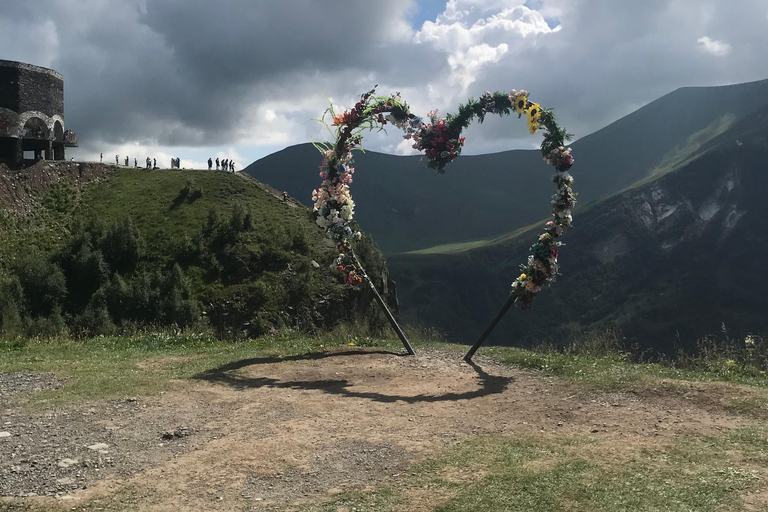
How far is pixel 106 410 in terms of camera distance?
9.07m

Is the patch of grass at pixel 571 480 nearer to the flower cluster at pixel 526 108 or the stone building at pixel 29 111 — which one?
the flower cluster at pixel 526 108

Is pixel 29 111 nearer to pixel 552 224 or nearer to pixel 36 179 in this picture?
pixel 36 179

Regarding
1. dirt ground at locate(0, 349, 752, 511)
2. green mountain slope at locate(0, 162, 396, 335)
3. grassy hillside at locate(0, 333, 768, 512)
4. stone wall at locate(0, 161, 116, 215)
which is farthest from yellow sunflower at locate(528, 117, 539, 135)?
stone wall at locate(0, 161, 116, 215)

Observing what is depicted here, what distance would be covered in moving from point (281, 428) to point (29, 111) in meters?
44.0

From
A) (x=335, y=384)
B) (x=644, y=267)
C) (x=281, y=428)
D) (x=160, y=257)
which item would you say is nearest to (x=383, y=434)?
(x=281, y=428)

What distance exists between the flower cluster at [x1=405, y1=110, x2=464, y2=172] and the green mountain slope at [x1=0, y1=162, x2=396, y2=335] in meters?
13.1

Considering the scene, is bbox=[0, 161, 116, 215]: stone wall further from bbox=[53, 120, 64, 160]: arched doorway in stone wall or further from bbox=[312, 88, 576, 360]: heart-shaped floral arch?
bbox=[312, 88, 576, 360]: heart-shaped floral arch

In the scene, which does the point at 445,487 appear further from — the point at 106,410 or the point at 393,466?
the point at 106,410

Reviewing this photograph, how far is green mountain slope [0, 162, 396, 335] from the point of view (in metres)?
29.8

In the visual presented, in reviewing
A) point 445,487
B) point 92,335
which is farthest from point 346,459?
point 92,335

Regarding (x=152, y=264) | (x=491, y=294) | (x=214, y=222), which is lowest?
(x=491, y=294)

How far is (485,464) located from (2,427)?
6555 millimetres

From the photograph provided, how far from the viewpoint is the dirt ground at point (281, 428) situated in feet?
20.8

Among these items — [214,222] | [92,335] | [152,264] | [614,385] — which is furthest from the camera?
[214,222]
